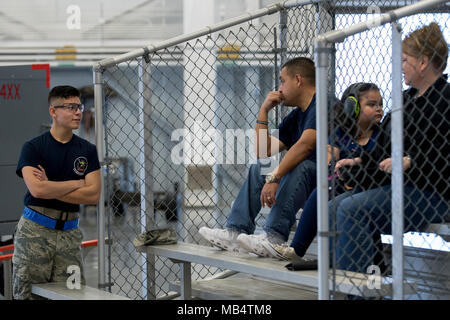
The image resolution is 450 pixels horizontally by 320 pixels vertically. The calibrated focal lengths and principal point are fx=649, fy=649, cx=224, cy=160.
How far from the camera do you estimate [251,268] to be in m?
3.04

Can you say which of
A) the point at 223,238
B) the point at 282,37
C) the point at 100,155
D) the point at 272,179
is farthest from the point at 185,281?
the point at 282,37

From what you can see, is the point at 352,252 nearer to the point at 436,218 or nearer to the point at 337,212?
the point at 337,212

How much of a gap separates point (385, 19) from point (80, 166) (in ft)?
6.07

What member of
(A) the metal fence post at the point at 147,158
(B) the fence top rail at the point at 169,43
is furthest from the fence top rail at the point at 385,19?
(A) the metal fence post at the point at 147,158

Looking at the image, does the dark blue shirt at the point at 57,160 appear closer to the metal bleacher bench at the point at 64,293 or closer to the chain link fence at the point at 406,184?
the metal bleacher bench at the point at 64,293

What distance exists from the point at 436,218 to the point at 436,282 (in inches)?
15.1

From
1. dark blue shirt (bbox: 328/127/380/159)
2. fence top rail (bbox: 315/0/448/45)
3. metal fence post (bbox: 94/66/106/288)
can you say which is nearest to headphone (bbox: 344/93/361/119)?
dark blue shirt (bbox: 328/127/380/159)

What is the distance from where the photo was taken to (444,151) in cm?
270

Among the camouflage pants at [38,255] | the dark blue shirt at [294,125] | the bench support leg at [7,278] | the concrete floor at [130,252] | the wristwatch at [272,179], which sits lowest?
the concrete floor at [130,252]

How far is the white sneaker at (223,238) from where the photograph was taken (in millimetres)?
3434

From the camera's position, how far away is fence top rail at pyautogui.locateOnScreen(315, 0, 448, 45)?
242 cm

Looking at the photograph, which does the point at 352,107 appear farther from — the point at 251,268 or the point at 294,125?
the point at 251,268

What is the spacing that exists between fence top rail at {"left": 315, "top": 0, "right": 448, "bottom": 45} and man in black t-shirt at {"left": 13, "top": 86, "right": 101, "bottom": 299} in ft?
5.17
